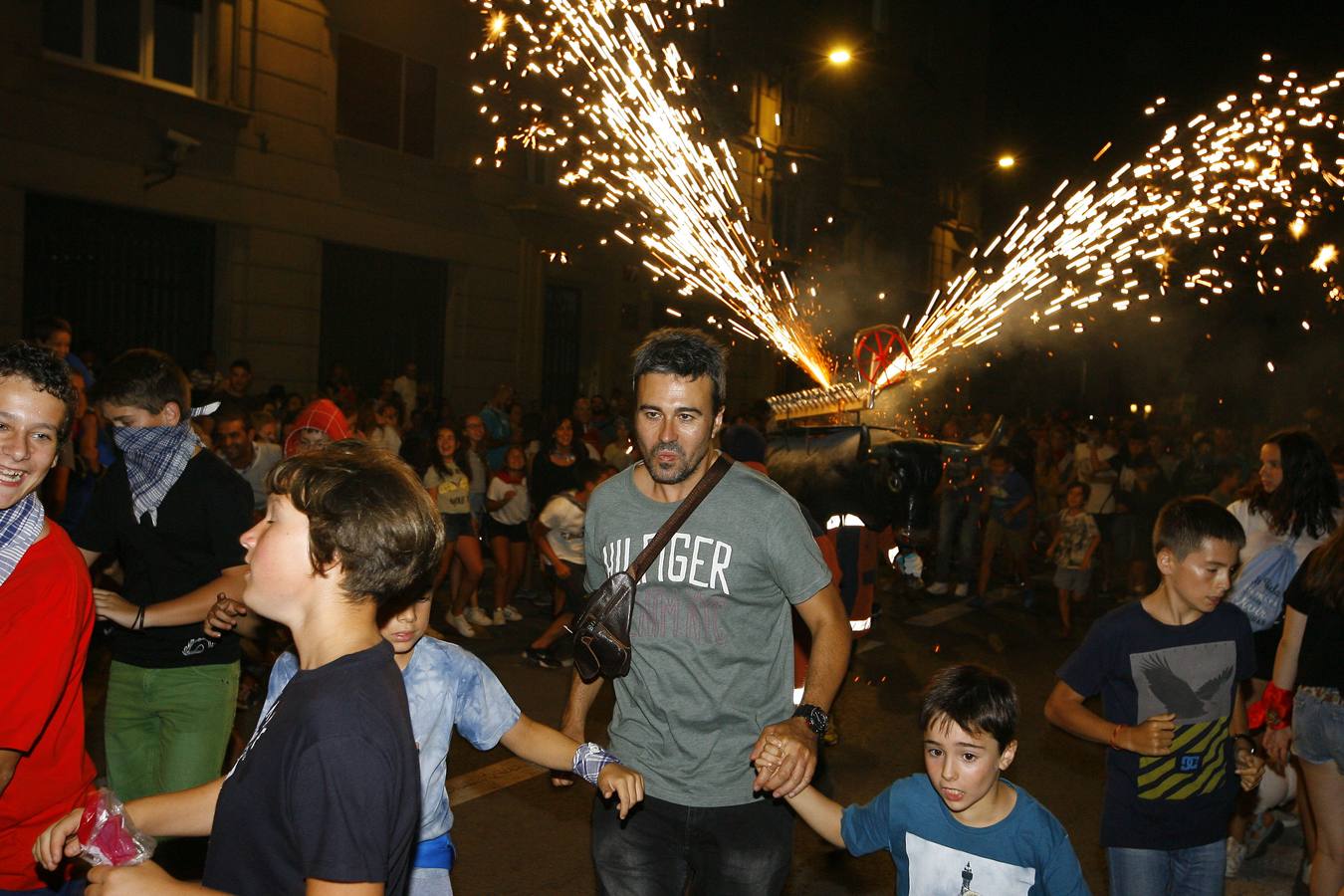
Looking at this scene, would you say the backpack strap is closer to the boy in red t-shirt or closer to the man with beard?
the boy in red t-shirt

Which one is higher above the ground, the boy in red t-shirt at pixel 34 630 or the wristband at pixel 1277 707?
the boy in red t-shirt at pixel 34 630

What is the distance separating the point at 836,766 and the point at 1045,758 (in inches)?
55.3

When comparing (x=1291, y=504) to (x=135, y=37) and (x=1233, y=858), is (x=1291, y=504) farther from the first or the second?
(x=135, y=37)

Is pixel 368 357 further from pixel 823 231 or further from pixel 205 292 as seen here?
pixel 823 231

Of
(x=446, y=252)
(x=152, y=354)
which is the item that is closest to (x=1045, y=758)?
(x=152, y=354)

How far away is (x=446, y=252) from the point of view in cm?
1853

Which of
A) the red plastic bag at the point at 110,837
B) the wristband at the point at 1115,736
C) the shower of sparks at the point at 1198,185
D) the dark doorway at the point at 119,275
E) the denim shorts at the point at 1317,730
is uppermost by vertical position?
the shower of sparks at the point at 1198,185

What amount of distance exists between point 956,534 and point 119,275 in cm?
1028

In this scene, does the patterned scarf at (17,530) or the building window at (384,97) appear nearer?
the patterned scarf at (17,530)

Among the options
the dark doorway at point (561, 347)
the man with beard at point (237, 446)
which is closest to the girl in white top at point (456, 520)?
the man with beard at point (237, 446)

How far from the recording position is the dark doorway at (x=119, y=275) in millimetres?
13125

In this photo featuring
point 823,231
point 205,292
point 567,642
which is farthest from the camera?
point 823,231

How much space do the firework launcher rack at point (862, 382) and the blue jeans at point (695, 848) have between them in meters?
7.54

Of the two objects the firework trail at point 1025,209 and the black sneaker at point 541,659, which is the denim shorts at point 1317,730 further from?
the firework trail at point 1025,209
